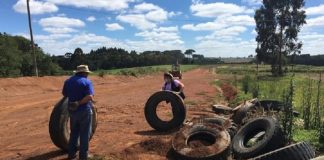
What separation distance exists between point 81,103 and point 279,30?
56.5 m

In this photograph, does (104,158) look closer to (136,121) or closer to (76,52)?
(136,121)

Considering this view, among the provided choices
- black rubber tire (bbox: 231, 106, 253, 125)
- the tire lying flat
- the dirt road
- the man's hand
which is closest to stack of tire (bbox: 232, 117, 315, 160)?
the tire lying flat

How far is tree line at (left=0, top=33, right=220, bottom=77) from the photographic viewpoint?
56.0m

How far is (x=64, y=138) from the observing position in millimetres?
9320

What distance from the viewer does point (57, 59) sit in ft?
272

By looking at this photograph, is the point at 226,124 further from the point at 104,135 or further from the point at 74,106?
the point at 74,106

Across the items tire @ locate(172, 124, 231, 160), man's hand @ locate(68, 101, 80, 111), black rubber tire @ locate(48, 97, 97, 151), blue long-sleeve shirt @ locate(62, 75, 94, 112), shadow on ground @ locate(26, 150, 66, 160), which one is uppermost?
blue long-sleeve shirt @ locate(62, 75, 94, 112)

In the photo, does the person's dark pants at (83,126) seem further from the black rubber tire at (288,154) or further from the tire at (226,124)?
the tire at (226,124)

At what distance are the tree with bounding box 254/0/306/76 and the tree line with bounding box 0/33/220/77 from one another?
12.6 meters

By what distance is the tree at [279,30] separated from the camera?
201 ft

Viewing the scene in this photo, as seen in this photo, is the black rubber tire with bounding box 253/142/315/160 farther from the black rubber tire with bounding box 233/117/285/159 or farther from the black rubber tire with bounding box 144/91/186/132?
the black rubber tire with bounding box 144/91/186/132

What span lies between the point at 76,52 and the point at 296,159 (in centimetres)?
8678

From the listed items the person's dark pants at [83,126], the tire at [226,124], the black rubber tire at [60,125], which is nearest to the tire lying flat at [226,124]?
the tire at [226,124]

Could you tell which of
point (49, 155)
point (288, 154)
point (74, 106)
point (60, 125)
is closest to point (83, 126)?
point (74, 106)
